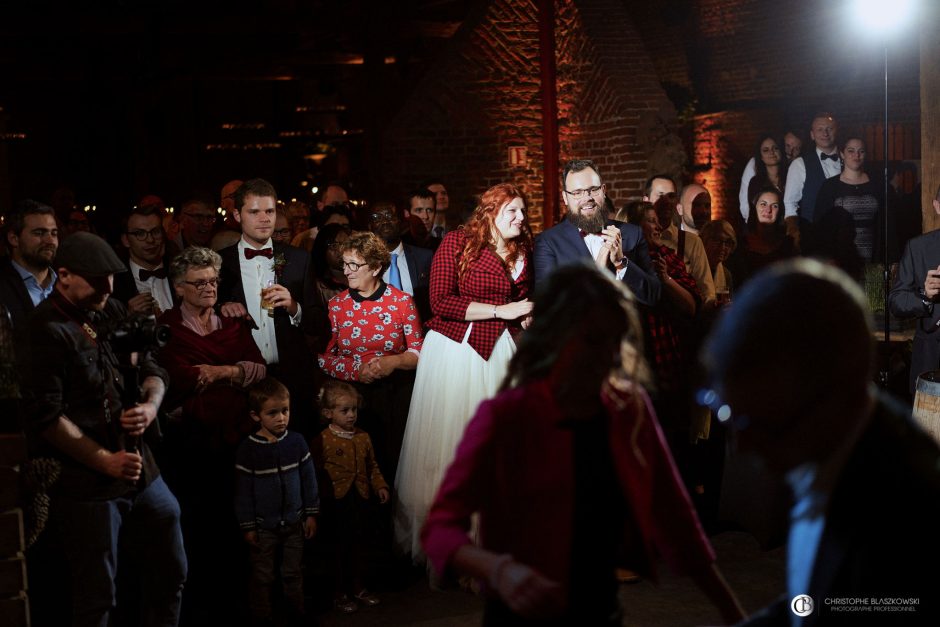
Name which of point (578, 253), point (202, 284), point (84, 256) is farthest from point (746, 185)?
point (84, 256)

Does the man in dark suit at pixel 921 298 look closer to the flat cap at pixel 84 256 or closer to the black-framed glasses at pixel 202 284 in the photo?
the black-framed glasses at pixel 202 284

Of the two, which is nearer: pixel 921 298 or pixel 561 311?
pixel 561 311

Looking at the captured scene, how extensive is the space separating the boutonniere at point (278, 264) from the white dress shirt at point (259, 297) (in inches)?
0.7

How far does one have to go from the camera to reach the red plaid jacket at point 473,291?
5.43 metres

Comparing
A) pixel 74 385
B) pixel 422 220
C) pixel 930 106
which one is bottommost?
pixel 74 385

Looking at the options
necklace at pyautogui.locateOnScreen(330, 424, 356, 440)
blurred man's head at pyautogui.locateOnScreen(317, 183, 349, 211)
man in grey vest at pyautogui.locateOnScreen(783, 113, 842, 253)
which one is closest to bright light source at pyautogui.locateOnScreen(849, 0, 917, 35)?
man in grey vest at pyautogui.locateOnScreen(783, 113, 842, 253)

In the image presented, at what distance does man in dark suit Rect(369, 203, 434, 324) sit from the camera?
21.0 feet

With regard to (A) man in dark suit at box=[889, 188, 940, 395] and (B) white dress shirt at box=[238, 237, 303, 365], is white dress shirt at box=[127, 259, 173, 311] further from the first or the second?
(A) man in dark suit at box=[889, 188, 940, 395]

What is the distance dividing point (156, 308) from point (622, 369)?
143 inches

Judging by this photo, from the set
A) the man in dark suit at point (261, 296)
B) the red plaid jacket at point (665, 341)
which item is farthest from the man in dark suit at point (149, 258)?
the red plaid jacket at point (665, 341)

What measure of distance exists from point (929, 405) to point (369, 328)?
2707mm

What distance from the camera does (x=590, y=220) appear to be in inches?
213

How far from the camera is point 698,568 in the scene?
2.46 metres

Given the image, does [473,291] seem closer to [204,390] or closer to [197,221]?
[204,390]
